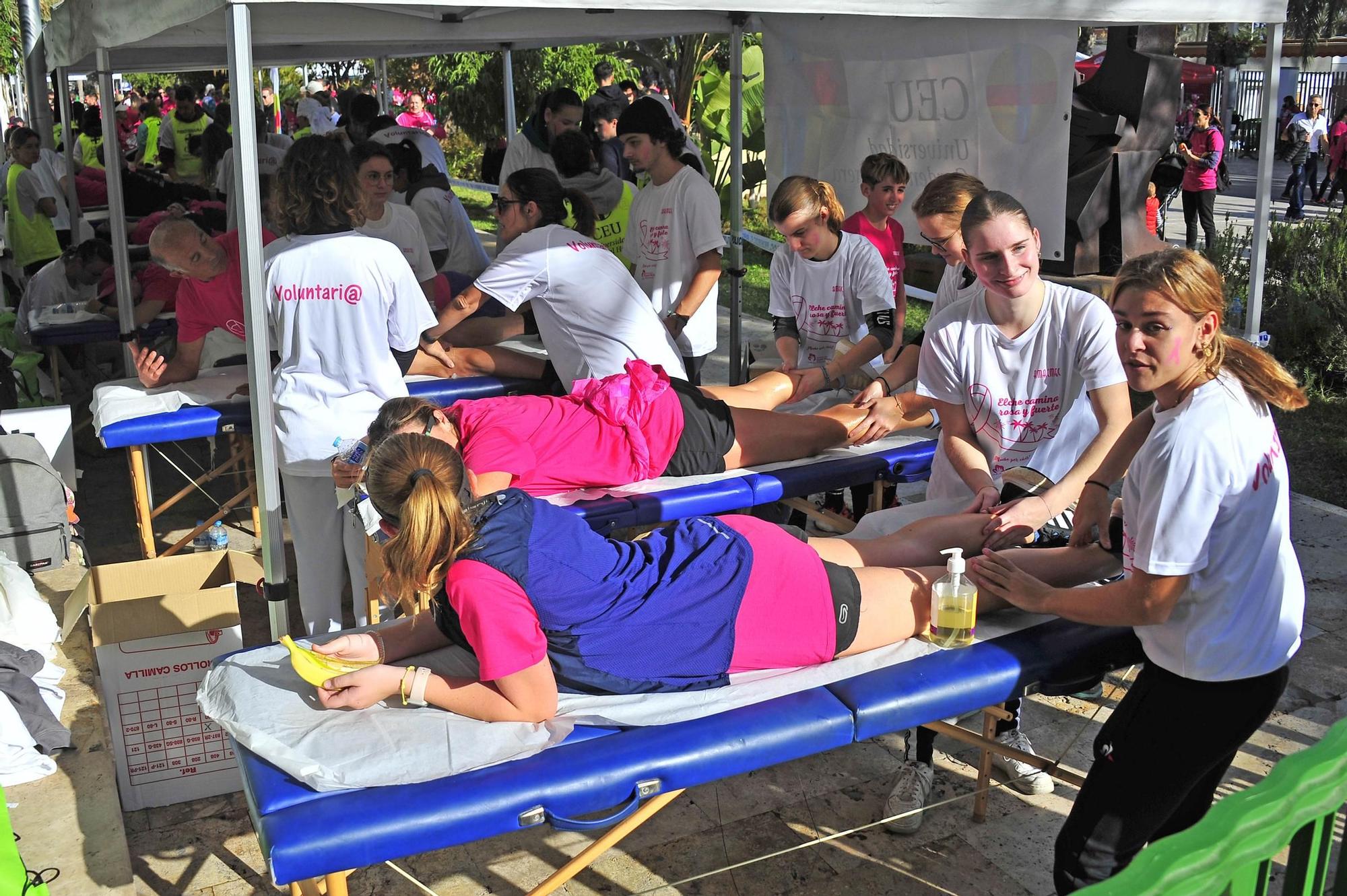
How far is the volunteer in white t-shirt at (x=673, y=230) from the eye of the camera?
4.42 m

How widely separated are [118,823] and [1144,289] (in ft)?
8.46

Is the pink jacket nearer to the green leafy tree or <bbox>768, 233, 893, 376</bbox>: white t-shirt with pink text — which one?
the green leafy tree

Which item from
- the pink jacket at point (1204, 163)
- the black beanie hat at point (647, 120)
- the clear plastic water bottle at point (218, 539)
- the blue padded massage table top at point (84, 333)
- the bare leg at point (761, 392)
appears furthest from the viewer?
the pink jacket at point (1204, 163)

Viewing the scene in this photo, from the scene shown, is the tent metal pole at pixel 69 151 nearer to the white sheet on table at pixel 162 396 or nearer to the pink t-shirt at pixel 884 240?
the white sheet on table at pixel 162 396

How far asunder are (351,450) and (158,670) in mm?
711

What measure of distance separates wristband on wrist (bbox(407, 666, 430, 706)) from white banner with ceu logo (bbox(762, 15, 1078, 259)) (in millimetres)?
2990

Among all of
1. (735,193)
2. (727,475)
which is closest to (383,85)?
(735,193)

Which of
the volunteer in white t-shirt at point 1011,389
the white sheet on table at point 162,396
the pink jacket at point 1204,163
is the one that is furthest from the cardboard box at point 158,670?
the pink jacket at point 1204,163

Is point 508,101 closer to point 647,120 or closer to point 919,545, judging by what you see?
point 647,120

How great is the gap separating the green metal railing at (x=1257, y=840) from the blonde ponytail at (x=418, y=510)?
4.33 feet

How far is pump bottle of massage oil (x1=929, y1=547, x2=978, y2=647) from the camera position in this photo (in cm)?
248

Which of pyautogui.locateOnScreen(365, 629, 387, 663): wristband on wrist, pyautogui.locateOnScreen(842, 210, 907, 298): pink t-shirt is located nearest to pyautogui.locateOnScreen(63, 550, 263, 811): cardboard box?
pyautogui.locateOnScreen(365, 629, 387, 663): wristband on wrist

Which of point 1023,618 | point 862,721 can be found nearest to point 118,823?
point 862,721

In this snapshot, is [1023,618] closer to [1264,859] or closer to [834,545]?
[834,545]
